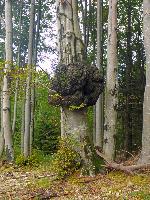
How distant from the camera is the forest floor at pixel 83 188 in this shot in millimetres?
7420

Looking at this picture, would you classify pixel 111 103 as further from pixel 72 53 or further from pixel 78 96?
pixel 72 53

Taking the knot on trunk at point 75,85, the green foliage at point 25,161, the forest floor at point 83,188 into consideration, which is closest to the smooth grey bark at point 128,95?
the green foliage at point 25,161

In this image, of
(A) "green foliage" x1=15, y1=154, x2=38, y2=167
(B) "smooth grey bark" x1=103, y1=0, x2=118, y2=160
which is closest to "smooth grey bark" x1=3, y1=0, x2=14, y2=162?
(A) "green foliage" x1=15, y1=154, x2=38, y2=167

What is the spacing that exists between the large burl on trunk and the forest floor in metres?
0.48

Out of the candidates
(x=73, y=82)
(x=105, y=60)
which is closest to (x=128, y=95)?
(x=105, y=60)

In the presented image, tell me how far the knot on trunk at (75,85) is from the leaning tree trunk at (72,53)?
28 cm

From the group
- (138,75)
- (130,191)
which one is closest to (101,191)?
(130,191)

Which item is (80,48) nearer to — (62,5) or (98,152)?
(62,5)

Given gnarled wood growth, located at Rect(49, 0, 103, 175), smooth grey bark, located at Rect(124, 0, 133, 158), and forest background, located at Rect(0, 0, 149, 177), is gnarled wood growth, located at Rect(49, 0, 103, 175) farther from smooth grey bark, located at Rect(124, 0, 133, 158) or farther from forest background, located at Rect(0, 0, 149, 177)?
smooth grey bark, located at Rect(124, 0, 133, 158)

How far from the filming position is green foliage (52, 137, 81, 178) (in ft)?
28.7

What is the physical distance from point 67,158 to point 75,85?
172cm

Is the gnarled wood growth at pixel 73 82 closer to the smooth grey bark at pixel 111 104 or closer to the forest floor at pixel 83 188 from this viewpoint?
the forest floor at pixel 83 188

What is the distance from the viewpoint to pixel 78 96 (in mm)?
8719

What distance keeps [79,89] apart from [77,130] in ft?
3.28
